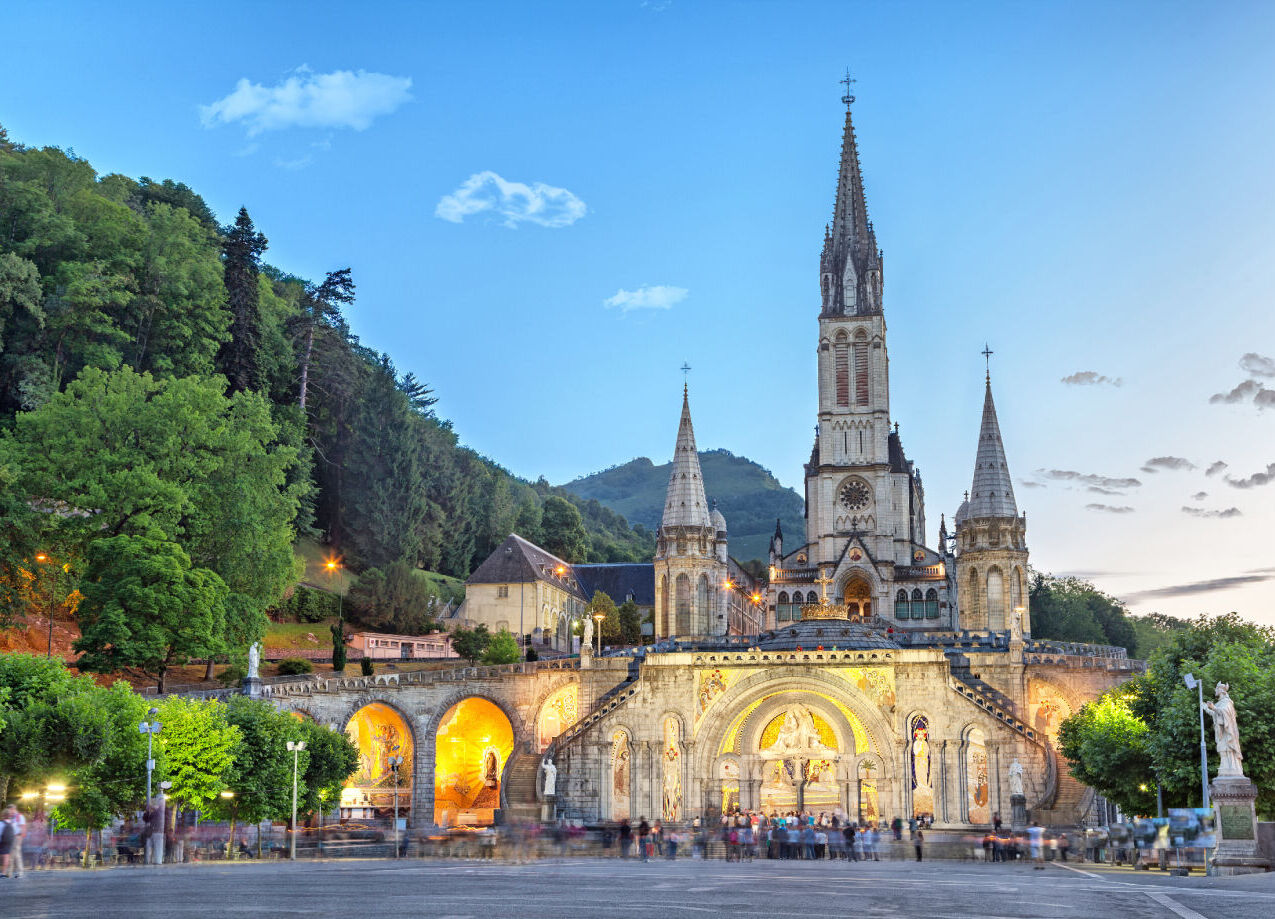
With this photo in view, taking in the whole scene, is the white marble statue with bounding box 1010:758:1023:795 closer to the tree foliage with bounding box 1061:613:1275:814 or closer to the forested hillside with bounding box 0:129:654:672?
the tree foliage with bounding box 1061:613:1275:814

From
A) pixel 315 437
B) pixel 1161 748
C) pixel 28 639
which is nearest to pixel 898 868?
pixel 1161 748

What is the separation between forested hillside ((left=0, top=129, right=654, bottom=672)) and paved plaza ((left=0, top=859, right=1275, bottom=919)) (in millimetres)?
30504

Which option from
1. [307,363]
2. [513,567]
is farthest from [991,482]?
[307,363]

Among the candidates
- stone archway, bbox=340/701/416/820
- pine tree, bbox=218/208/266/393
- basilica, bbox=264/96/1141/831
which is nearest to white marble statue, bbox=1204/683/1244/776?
basilica, bbox=264/96/1141/831

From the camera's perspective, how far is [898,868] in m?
38.6

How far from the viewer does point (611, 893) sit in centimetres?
2500

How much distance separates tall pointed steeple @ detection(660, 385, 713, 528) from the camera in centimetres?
8375

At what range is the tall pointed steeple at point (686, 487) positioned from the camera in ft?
275

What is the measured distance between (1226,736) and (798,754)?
3191 cm

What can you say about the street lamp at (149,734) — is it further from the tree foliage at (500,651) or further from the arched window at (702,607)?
the arched window at (702,607)

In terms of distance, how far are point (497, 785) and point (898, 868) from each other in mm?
39262

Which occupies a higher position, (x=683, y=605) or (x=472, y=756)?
(x=683, y=605)

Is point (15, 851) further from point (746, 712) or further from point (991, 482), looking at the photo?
point (991, 482)

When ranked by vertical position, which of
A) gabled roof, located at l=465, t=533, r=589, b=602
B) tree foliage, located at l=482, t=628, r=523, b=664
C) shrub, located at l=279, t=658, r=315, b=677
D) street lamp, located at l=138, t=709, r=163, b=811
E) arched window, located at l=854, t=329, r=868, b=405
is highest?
arched window, located at l=854, t=329, r=868, b=405
